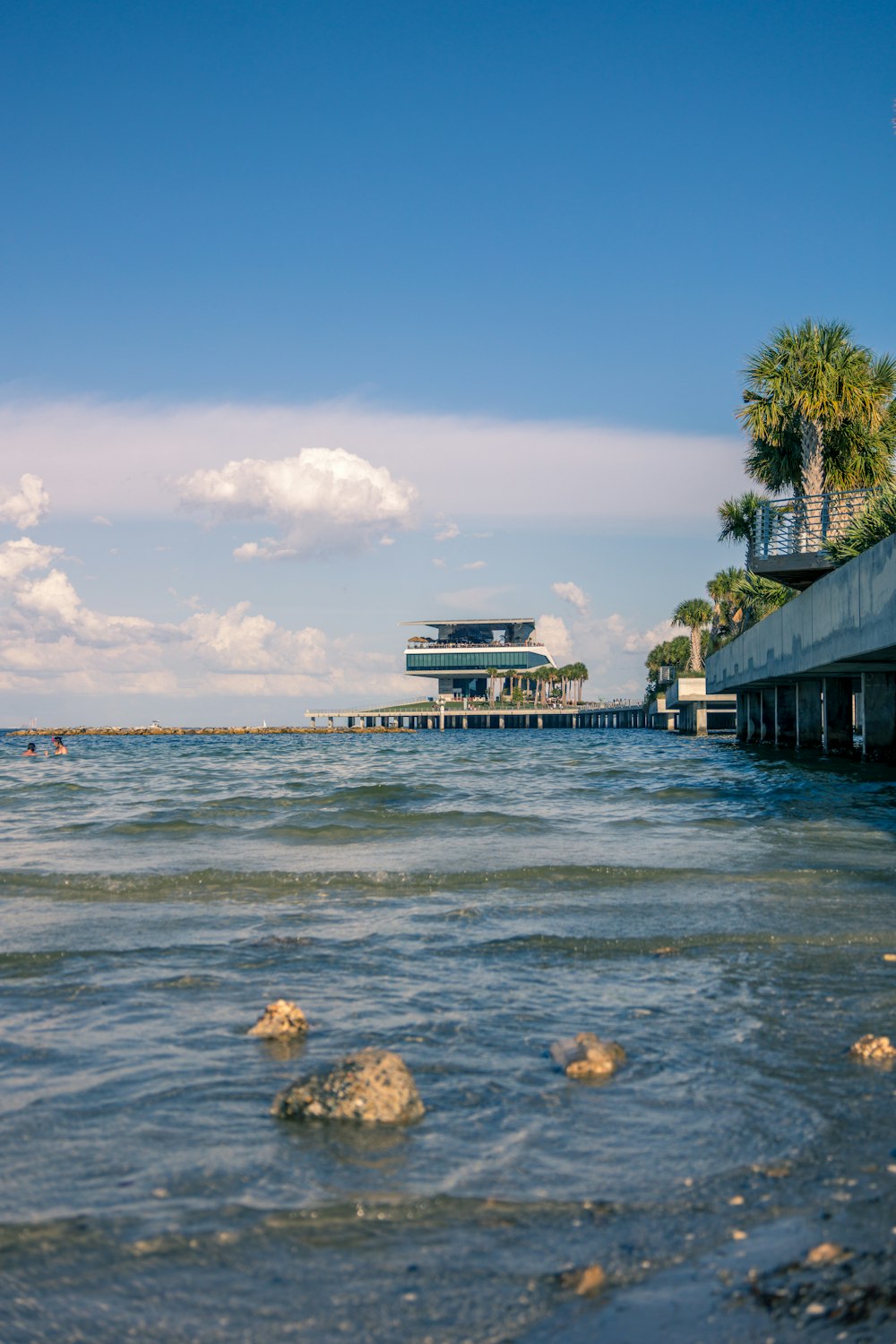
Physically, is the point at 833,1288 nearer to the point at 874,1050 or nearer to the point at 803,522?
the point at 874,1050

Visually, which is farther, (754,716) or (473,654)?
(473,654)

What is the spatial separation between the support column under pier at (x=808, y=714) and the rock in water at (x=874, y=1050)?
106ft

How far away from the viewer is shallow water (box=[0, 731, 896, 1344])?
10.1 feet

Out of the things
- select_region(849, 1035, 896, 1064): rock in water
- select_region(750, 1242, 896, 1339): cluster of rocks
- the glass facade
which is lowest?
select_region(750, 1242, 896, 1339): cluster of rocks

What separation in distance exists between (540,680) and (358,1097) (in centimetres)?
18918

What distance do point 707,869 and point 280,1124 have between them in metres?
7.60

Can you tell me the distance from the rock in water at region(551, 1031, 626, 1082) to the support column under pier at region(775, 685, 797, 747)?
36959mm

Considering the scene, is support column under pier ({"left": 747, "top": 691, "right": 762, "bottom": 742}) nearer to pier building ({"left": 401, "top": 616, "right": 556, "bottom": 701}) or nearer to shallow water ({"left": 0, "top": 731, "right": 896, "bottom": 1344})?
shallow water ({"left": 0, "top": 731, "right": 896, "bottom": 1344})

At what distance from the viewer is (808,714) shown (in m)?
36.9

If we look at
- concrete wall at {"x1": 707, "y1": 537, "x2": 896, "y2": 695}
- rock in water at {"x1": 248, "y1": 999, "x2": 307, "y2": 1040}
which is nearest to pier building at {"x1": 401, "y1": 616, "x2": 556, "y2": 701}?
concrete wall at {"x1": 707, "y1": 537, "x2": 896, "y2": 695}

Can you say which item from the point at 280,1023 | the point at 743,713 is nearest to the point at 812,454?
the point at 743,713

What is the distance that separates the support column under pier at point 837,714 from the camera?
33031mm

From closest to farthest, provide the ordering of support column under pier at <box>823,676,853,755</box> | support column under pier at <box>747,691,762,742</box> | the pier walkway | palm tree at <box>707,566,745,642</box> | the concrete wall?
the concrete wall, support column under pier at <box>823,676,853,755</box>, support column under pier at <box>747,691,762,742</box>, palm tree at <box>707,566,745,642</box>, the pier walkway

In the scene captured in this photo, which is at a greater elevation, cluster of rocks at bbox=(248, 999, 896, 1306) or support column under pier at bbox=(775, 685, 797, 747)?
support column under pier at bbox=(775, 685, 797, 747)
